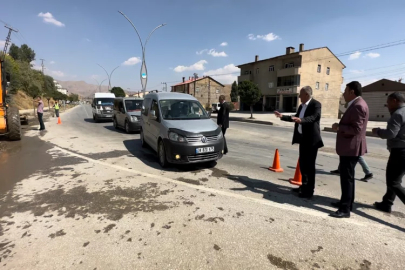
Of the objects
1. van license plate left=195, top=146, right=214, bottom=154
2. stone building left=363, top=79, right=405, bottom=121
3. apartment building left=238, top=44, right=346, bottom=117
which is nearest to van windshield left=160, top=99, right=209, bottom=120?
van license plate left=195, top=146, right=214, bottom=154

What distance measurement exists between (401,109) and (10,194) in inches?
260

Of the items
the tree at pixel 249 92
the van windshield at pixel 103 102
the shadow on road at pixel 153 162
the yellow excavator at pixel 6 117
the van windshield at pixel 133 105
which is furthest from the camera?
the tree at pixel 249 92

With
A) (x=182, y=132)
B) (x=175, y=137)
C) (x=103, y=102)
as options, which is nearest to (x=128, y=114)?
(x=175, y=137)

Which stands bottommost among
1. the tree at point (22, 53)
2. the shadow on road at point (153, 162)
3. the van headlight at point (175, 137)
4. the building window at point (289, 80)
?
the shadow on road at point (153, 162)

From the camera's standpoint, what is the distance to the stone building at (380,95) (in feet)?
92.6

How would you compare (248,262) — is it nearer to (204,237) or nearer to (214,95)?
(204,237)

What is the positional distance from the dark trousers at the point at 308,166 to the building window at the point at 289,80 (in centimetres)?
3547

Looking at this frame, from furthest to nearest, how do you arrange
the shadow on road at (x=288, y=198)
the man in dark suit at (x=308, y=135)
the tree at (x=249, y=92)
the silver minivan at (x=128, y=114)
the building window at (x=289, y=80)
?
the building window at (x=289, y=80) < the tree at (x=249, y=92) < the silver minivan at (x=128, y=114) < the man in dark suit at (x=308, y=135) < the shadow on road at (x=288, y=198)

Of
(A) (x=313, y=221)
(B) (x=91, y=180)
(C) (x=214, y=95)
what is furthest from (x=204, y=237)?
(C) (x=214, y=95)

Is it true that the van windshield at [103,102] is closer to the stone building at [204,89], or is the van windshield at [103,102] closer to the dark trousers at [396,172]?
the dark trousers at [396,172]

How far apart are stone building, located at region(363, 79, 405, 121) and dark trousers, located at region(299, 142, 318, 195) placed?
106 feet

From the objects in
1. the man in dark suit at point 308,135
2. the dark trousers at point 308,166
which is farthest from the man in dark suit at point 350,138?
the dark trousers at point 308,166

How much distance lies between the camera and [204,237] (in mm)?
2799

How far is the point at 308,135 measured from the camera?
12.5ft
